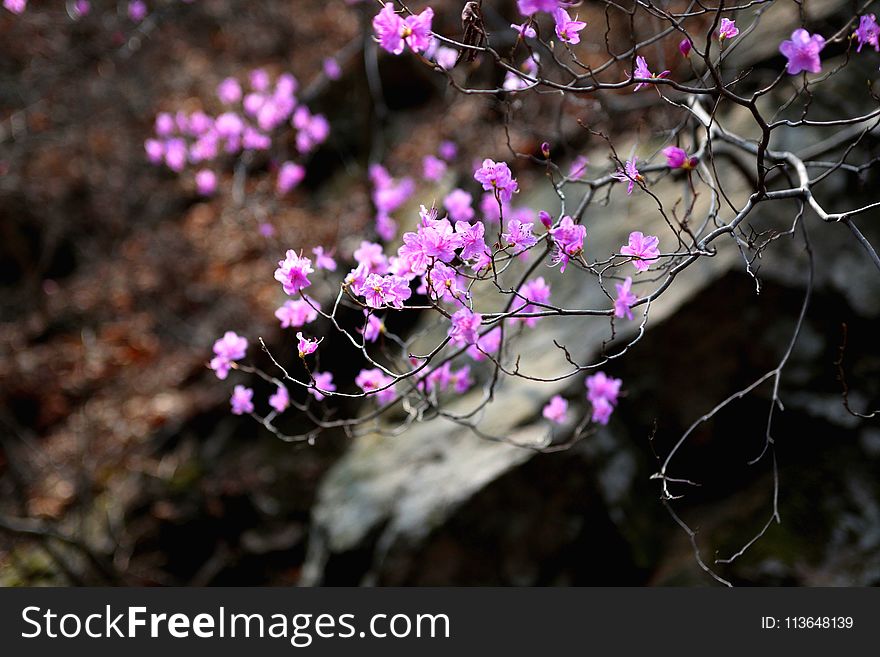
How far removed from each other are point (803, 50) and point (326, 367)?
306 centimetres

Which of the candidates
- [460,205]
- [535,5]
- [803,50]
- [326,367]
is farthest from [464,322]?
[326,367]

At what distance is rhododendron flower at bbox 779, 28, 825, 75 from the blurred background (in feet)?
3.25

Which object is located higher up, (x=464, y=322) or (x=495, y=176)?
(x=495, y=176)

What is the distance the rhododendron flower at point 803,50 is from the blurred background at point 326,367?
→ 99 centimetres

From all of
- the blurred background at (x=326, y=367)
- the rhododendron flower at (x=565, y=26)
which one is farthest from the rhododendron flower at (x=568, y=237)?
the blurred background at (x=326, y=367)

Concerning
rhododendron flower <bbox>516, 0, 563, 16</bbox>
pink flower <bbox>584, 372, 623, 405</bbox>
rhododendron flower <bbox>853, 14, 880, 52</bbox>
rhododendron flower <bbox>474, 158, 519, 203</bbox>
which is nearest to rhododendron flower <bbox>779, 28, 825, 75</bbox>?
rhododendron flower <bbox>853, 14, 880, 52</bbox>

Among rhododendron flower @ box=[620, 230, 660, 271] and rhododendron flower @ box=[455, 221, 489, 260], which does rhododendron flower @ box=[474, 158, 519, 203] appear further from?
rhododendron flower @ box=[620, 230, 660, 271]

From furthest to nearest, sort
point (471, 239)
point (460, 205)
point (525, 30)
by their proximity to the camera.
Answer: point (460, 205) → point (525, 30) → point (471, 239)

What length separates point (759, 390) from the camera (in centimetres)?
285

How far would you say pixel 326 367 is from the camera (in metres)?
4.06

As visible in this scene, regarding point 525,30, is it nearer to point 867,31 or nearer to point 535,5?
point 535,5

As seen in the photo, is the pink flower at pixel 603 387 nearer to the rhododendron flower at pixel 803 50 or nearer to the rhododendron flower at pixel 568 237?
the rhododendron flower at pixel 568 237

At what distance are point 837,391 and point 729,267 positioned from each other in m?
0.64

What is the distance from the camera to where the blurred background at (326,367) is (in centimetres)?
275
